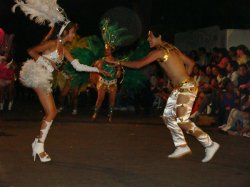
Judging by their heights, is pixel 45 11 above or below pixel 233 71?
above

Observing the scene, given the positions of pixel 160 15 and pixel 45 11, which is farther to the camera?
pixel 160 15

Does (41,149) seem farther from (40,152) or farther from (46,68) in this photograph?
(46,68)

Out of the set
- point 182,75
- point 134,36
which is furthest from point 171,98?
point 134,36

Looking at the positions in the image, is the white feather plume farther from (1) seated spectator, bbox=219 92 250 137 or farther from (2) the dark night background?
(2) the dark night background

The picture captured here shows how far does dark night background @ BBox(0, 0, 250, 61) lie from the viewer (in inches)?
1207

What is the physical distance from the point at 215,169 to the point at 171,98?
1404 mm

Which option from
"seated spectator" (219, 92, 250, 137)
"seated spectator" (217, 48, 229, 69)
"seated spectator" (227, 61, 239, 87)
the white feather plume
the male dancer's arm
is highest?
the white feather plume

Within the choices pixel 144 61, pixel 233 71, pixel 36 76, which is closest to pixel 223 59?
pixel 233 71

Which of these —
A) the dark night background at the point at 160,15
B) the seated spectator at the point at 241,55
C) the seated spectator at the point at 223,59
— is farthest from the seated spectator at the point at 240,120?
the dark night background at the point at 160,15

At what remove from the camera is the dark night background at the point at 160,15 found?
101 ft

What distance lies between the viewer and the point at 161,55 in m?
9.00

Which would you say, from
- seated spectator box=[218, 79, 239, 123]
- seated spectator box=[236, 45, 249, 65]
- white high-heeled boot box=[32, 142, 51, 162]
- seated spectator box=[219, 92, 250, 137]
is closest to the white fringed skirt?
white high-heeled boot box=[32, 142, 51, 162]

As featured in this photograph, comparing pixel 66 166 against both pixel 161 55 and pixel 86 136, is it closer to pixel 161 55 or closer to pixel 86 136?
pixel 161 55

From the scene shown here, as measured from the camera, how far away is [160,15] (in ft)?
118
